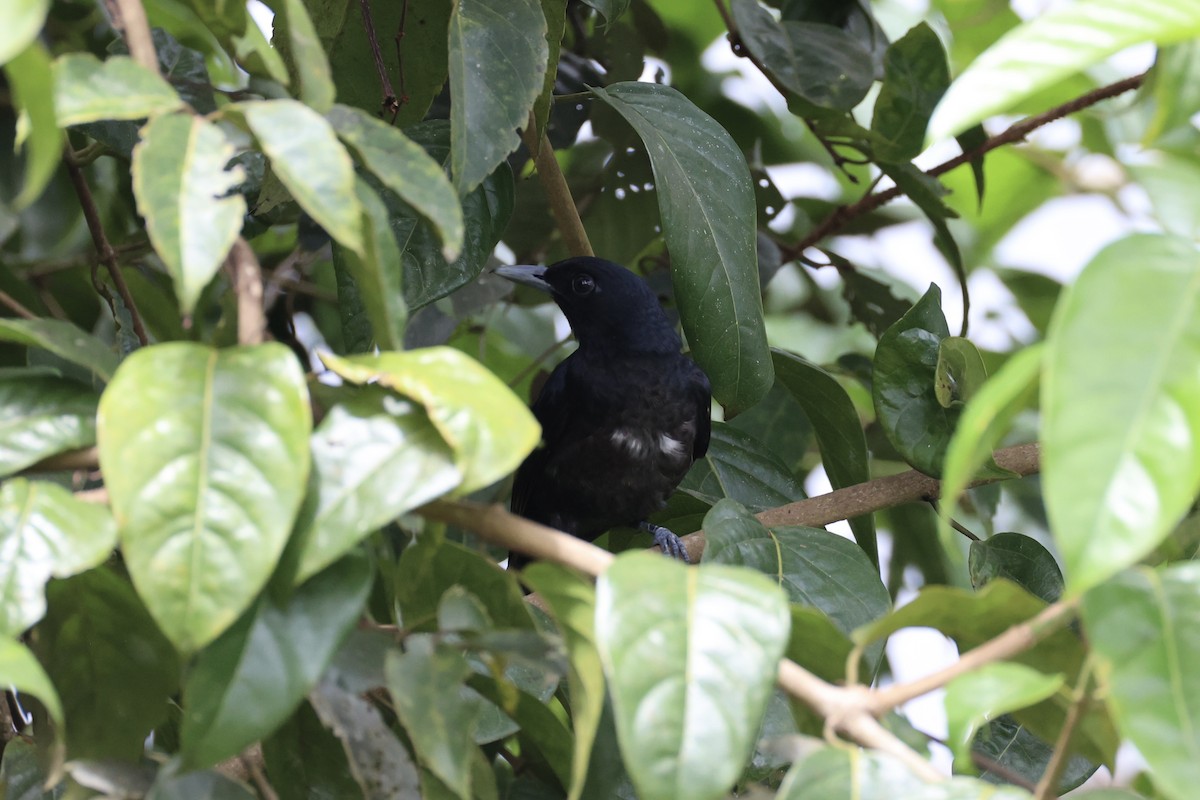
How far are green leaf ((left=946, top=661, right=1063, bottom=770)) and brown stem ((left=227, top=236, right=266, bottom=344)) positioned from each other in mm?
609

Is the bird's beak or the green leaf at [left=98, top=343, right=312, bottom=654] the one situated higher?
the green leaf at [left=98, top=343, right=312, bottom=654]

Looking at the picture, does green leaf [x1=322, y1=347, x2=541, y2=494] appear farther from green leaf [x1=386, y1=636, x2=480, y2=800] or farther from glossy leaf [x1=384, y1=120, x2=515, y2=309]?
glossy leaf [x1=384, y1=120, x2=515, y2=309]

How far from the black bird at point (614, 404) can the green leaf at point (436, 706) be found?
159 cm

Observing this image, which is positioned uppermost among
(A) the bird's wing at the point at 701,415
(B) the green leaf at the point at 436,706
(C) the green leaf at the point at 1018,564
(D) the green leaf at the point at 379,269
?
(D) the green leaf at the point at 379,269

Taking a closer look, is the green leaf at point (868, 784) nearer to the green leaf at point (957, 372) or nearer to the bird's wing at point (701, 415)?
the green leaf at point (957, 372)

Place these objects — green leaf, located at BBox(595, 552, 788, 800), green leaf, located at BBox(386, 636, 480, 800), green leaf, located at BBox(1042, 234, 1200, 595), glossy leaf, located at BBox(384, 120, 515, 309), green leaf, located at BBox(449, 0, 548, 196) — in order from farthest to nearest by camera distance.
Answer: glossy leaf, located at BBox(384, 120, 515, 309) < green leaf, located at BBox(449, 0, 548, 196) < green leaf, located at BBox(386, 636, 480, 800) < green leaf, located at BBox(595, 552, 788, 800) < green leaf, located at BBox(1042, 234, 1200, 595)

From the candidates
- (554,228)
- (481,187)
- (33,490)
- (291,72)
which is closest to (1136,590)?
(33,490)

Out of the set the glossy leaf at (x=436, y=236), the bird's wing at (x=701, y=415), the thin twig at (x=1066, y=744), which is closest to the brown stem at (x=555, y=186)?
the glossy leaf at (x=436, y=236)

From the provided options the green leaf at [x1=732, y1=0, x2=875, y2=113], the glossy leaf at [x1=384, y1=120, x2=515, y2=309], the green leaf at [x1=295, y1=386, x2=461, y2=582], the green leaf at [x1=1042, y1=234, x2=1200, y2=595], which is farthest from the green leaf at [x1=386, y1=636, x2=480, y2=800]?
the green leaf at [x1=732, y1=0, x2=875, y2=113]

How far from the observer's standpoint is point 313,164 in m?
0.89

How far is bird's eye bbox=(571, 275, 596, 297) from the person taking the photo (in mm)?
2617

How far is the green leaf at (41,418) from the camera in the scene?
947 millimetres

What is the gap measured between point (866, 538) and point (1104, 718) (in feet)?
3.02

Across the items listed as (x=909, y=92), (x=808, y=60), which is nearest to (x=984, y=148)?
(x=909, y=92)
